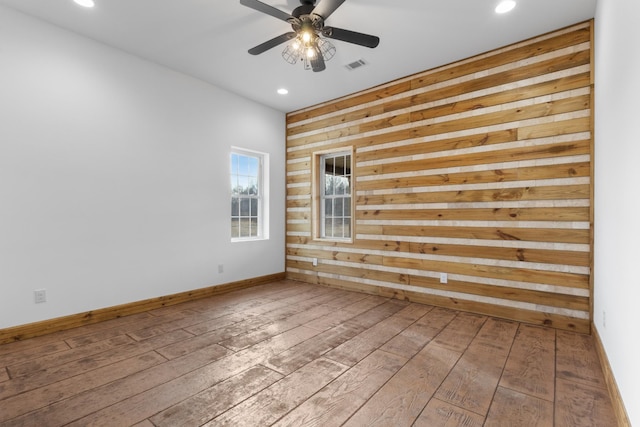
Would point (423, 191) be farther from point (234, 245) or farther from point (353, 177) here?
point (234, 245)

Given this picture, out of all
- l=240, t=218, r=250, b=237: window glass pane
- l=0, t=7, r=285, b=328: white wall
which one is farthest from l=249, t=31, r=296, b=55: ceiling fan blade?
l=240, t=218, r=250, b=237: window glass pane

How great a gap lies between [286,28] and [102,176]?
250cm

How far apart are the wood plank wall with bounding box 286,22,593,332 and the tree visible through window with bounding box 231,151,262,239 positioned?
143 centimetres

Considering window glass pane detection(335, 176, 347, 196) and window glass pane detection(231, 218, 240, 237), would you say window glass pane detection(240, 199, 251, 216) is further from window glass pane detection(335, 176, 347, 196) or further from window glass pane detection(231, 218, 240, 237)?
window glass pane detection(335, 176, 347, 196)

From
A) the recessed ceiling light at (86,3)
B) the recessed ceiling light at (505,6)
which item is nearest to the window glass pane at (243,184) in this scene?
the recessed ceiling light at (86,3)

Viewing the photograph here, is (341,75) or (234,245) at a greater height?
(341,75)

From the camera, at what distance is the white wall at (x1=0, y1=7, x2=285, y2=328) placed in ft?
9.04

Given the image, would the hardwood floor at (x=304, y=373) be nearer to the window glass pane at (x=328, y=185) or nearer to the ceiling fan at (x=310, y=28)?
the window glass pane at (x=328, y=185)

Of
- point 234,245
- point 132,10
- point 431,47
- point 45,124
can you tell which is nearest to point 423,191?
point 431,47

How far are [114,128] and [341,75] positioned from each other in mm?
2781

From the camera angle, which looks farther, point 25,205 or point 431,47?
point 431,47

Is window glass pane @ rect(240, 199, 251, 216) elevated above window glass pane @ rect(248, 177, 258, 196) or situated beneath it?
situated beneath

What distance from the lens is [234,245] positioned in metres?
4.60

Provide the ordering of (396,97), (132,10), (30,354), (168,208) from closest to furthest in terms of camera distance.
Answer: (30,354) → (132,10) → (168,208) → (396,97)
